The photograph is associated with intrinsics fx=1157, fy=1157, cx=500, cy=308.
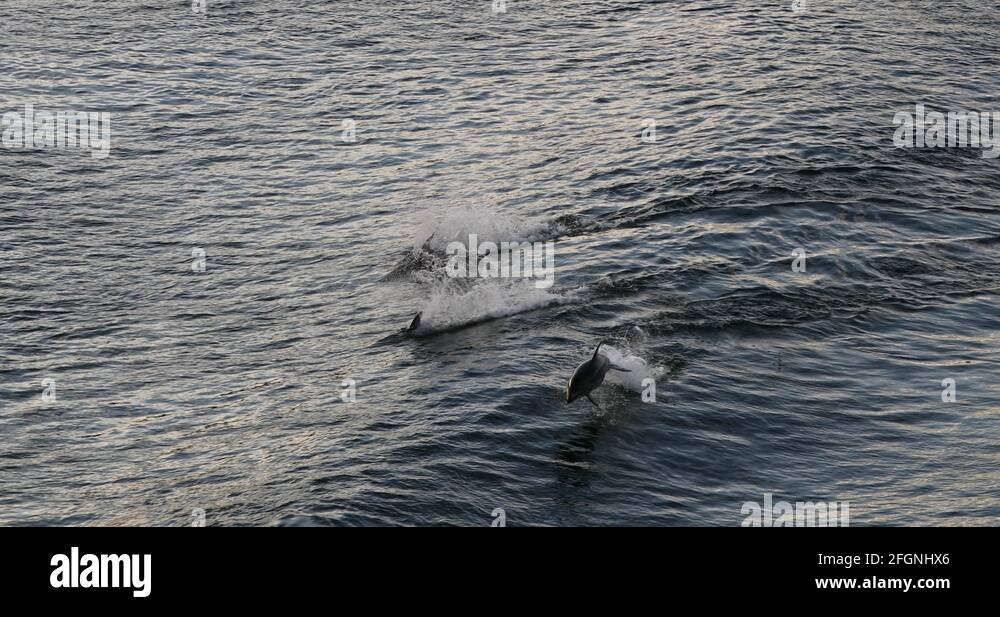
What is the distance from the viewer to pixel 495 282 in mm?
22953

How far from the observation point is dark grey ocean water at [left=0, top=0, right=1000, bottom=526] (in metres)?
16.2

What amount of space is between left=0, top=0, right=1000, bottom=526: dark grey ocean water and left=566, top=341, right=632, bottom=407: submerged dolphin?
2.14 ft

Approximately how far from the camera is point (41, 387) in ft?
65.4

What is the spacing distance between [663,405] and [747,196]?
33.9ft

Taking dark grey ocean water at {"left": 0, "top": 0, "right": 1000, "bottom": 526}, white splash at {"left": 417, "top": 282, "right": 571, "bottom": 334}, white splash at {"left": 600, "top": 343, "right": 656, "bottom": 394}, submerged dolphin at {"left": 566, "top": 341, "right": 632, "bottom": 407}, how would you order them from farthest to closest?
white splash at {"left": 417, "top": 282, "right": 571, "bottom": 334} < white splash at {"left": 600, "top": 343, "right": 656, "bottom": 394} < submerged dolphin at {"left": 566, "top": 341, "right": 632, "bottom": 407} < dark grey ocean water at {"left": 0, "top": 0, "right": 1000, "bottom": 526}

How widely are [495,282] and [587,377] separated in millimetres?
6701

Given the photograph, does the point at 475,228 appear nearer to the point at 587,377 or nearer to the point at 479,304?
the point at 479,304

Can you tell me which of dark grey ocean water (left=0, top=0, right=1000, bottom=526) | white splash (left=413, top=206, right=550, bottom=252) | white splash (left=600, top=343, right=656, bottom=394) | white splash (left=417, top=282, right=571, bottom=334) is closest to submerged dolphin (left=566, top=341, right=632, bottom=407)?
dark grey ocean water (left=0, top=0, right=1000, bottom=526)

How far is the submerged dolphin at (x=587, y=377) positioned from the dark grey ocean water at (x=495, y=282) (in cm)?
65

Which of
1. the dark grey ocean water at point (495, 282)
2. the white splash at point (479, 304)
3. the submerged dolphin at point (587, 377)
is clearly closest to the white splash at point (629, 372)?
the dark grey ocean water at point (495, 282)

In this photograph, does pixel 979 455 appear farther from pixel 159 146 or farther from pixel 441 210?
pixel 159 146

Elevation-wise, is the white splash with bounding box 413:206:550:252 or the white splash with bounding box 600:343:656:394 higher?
the white splash with bounding box 413:206:550:252

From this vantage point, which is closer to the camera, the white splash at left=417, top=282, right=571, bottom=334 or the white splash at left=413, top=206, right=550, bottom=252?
the white splash at left=417, top=282, right=571, bottom=334

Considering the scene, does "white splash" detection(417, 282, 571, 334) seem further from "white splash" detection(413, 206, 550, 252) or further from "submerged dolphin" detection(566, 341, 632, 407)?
"submerged dolphin" detection(566, 341, 632, 407)
